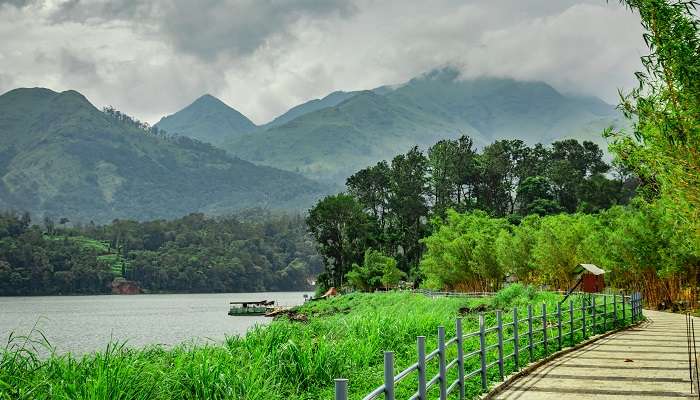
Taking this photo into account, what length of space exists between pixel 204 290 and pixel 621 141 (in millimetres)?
171887

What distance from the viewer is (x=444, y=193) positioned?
10612cm

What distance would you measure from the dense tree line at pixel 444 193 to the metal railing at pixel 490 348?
6420 centimetres

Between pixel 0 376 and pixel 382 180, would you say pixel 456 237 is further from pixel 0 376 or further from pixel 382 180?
pixel 0 376

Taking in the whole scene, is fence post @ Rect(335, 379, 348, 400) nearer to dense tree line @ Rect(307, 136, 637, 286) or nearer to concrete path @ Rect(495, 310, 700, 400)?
concrete path @ Rect(495, 310, 700, 400)

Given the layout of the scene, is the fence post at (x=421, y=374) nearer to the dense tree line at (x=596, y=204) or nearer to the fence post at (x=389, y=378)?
the fence post at (x=389, y=378)

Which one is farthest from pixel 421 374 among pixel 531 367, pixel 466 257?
pixel 466 257

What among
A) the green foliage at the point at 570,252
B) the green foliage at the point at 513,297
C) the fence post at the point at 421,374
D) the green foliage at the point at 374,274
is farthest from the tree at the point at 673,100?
the green foliage at the point at 374,274

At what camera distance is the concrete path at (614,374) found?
1092 cm

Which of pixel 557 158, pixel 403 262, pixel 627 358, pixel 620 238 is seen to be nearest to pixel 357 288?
pixel 403 262

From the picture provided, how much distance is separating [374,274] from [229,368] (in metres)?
74.7

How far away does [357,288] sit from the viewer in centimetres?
8975

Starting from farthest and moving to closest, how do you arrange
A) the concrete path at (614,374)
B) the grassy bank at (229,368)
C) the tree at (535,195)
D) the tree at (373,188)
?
the tree at (373,188)
the tree at (535,195)
the concrete path at (614,374)
the grassy bank at (229,368)

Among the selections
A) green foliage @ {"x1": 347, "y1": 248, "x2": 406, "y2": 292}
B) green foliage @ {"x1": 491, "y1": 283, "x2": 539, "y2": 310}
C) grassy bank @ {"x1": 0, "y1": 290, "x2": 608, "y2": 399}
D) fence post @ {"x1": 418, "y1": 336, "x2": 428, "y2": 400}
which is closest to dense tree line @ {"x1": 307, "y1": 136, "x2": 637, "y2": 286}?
green foliage @ {"x1": 347, "y1": 248, "x2": 406, "y2": 292}

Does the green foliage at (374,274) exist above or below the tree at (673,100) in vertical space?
below
